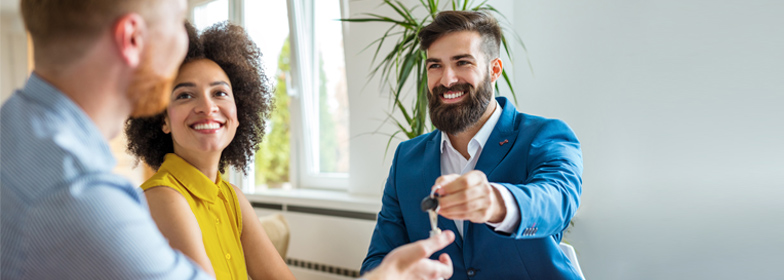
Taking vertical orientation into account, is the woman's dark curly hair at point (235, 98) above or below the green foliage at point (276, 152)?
above

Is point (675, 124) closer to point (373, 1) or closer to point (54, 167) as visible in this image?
point (373, 1)

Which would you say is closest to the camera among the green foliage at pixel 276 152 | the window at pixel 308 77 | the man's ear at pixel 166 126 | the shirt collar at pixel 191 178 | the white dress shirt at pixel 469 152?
the shirt collar at pixel 191 178

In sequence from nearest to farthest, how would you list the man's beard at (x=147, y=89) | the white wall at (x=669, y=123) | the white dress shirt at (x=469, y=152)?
1. the man's beard at (x=147, y=89)
2. the white dress shirt at (x=469, y=152)
3. the white wall at (x=669, y=123)

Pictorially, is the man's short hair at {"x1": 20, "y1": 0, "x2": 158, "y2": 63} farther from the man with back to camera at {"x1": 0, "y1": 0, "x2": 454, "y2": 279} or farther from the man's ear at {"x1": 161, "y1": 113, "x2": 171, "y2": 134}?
the man's ear at {"x1": 161, "y1": 113, "x2": 171, "y2": 134}

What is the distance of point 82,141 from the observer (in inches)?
29.2

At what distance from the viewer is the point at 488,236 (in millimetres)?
1635

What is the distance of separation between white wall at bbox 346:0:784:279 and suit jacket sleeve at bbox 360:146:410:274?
1.43m

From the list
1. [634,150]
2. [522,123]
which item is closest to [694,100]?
[634,150]

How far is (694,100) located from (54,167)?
256 centimetres

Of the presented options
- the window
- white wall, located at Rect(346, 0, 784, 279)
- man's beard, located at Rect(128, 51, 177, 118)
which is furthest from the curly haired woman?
the window

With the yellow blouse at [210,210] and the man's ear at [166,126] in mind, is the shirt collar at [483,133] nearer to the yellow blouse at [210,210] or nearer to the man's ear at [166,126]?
the yellow blouse at [210,210]

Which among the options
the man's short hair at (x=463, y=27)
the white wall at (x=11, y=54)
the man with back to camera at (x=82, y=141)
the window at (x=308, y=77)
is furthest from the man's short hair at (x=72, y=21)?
the white wall at (x=11, y=54)

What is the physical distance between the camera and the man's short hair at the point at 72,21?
0.76 meters

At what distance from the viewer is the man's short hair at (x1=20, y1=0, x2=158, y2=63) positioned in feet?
2.51
